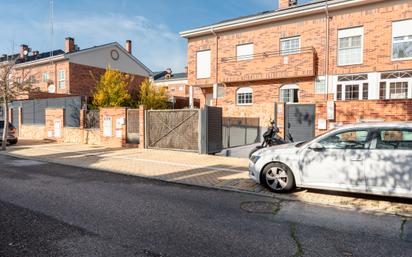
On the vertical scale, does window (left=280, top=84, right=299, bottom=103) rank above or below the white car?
above

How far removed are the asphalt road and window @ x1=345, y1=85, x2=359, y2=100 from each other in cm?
1387

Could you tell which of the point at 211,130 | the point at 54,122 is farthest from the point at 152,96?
the point at 211,130

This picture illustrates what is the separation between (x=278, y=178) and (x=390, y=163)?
2.16 meters

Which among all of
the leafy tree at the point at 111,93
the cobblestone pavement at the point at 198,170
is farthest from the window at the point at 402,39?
the leafy tree at the point at 111,93

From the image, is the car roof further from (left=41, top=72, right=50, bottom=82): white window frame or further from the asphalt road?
(left=41, top=72, right=50, bottom=82): white window frame

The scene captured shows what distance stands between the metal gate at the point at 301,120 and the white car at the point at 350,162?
336 inches

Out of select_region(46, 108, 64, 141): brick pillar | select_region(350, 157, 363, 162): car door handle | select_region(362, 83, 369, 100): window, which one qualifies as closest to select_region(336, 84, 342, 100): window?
select_region(362, 83, 369, 100): window

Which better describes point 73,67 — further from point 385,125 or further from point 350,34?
point 385,125

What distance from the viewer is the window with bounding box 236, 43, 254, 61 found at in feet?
68.2

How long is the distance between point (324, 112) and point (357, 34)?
7.32 metres

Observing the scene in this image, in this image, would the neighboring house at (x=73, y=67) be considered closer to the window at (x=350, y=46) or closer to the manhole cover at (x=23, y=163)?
the manhole cover at (x=23, y=163)

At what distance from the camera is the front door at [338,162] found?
5941 mm

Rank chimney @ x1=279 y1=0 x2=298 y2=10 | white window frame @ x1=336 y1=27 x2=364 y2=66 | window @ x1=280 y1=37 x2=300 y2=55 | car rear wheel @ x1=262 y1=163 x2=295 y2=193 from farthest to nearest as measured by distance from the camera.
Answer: chimney @ x1=279 y1=0 x2=298 y2=10
window @ x1=280 y1=37 x2=300 y2=55
white window frame @ x1=336 y1=27 x2=364 y2=66
car rear wheel @ x1=262 y1=163 x2=295 y2=193

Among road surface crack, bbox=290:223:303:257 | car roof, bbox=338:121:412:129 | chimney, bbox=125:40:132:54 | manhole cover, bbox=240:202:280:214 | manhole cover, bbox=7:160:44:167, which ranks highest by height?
chimney, bbox=125:40:132:54
